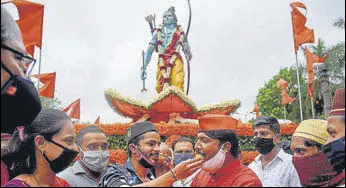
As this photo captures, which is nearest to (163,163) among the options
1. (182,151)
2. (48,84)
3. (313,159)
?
(182,151)

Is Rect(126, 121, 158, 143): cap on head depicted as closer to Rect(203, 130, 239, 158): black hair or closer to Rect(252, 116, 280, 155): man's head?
Rect(203, 130, 239, 158): black hair

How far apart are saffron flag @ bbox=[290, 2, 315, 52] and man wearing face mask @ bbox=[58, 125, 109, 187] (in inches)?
468

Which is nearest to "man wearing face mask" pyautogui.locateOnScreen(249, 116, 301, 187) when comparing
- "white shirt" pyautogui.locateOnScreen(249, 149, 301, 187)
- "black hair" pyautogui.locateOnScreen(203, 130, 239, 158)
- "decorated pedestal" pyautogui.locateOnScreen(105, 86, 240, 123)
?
"white shirt" pyautogui.locateOnScreen(249, 149, 301, 187)

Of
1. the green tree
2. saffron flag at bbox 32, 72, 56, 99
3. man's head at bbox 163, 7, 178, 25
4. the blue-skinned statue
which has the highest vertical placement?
man's head at bbox 163, 7, 178, 25

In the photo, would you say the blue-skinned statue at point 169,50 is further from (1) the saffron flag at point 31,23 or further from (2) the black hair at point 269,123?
(2) the black hair at point 269,123

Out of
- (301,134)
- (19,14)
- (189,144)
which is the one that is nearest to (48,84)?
(19,14)

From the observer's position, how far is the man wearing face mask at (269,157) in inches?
163

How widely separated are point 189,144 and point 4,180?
3003 mm

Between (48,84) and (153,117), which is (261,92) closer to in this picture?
(153,117)

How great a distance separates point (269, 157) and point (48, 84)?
29.8 ft

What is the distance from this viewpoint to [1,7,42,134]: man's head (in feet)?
6.15

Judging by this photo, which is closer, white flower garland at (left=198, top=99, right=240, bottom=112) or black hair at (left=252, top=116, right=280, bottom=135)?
black hair at (left=252, top=116, right=280, bottom=135)

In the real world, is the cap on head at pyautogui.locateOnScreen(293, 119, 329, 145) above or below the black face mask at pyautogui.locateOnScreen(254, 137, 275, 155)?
above

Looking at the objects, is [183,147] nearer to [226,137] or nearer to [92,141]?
[92,141]
